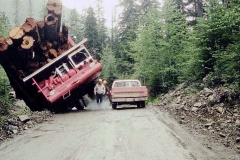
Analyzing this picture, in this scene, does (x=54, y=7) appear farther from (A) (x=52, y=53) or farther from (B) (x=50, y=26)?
(A) (x=52, y=53)

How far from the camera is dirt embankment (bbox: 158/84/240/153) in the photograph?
7227 mm

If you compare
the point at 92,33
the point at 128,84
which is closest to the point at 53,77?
the point at 128,84

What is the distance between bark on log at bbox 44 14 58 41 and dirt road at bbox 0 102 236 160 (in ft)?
14.4

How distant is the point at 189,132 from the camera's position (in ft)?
26.0

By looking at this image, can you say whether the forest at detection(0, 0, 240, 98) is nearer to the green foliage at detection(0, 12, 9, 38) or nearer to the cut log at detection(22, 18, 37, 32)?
the green foliage at detection(0, 12, 9, 38)

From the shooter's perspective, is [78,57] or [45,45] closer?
[45,45]

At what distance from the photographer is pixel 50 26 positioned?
1155 centimetres

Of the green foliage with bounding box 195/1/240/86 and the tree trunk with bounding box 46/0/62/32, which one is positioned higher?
the tree trunk with bounding box 46/0/62/32

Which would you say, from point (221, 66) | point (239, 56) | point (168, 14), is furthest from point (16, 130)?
point (168, 14)

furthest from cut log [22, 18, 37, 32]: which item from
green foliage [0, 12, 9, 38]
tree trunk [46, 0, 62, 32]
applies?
green foliage [0, 12, 9, 38]


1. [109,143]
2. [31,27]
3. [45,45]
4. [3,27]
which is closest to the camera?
[109,143]

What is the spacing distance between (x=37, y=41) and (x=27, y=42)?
0.68 metres

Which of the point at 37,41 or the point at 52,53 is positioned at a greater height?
the point at 37,41

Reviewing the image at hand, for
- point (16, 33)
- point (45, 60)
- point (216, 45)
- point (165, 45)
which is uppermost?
point (16, 33)
